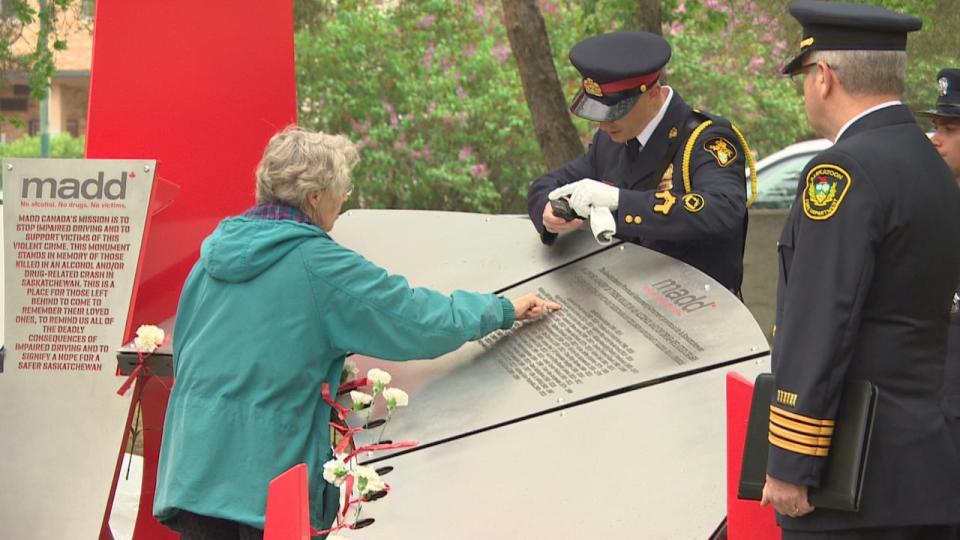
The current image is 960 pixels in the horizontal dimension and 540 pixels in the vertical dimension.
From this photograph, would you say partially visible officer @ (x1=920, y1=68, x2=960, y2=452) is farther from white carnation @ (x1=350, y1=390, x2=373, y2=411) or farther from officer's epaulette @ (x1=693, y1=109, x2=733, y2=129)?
white carnation @ (x1=350, y1=390, x2=373, y2=411)

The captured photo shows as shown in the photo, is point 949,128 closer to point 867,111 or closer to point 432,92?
point 867,111

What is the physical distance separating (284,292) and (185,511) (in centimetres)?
62

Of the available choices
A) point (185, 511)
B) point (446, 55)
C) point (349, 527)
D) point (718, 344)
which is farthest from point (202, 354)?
point (446, 55)

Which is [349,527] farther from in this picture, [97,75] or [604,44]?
[97,75]

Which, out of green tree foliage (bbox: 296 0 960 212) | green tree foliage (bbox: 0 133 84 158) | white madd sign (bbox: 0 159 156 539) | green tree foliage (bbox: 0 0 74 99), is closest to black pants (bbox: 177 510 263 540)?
white madd sign (bbox: 0 159 156 539)

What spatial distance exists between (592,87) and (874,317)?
1647 mm

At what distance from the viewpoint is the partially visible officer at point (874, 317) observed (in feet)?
8.16

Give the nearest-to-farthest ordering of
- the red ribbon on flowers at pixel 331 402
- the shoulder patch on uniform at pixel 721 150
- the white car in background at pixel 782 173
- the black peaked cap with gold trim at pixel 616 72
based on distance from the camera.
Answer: the red ribbon on flowers at pixel 331 402, the shoulder patch on uniform at pixel 721 150, the black peaked cap with gold trim at pixel 616 72, the white car in background at pixel 782 173

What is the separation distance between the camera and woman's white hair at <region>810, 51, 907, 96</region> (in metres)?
2.64

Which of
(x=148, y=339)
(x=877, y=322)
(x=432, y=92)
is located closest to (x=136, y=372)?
(x=148, y=339)

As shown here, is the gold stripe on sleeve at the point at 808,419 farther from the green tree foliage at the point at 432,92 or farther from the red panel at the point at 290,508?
the green tree foliage at the point at 432,92

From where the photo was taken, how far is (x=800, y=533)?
260 centimetres

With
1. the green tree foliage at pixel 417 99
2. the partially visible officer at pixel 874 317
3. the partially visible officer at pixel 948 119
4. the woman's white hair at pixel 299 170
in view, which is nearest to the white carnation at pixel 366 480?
the woman's white hair at pixel 299 170

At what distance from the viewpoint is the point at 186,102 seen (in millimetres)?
4641
